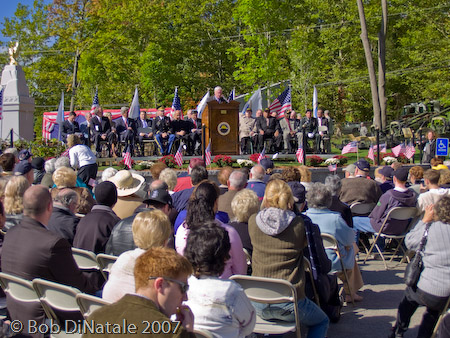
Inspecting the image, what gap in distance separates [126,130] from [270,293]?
13.0 meters

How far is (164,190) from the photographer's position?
540 cm

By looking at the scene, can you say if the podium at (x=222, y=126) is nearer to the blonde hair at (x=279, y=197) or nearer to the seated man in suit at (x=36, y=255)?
the blonde hair at (x=279, y=197)

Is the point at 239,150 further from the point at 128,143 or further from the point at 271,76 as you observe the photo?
the point at 271,76

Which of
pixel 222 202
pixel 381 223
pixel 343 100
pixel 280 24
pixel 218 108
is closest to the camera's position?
pixel 222 202

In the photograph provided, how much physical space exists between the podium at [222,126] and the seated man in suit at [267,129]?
4.72 feet

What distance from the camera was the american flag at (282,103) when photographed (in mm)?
19555

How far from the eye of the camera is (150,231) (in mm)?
3635

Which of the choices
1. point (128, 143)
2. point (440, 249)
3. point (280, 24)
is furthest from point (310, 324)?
point (280, 24)

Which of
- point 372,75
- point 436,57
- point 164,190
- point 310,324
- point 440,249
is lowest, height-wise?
point 310,324

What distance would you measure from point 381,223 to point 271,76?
1798 centimetres

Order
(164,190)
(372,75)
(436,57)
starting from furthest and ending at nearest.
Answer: (436,57) → (372,75) → (164,190)

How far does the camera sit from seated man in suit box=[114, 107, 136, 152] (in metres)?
16.4

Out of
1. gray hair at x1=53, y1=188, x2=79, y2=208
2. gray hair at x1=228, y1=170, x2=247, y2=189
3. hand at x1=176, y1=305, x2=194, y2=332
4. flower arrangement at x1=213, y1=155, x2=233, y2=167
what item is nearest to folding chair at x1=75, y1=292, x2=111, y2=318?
hand at x1=176, y1=305, x2=194, y2=332

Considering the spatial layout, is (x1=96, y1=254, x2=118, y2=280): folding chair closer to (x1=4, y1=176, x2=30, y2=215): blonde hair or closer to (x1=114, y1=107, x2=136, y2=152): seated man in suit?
(x1=4, y1=176, x2=30, y2=215): blonde hair
